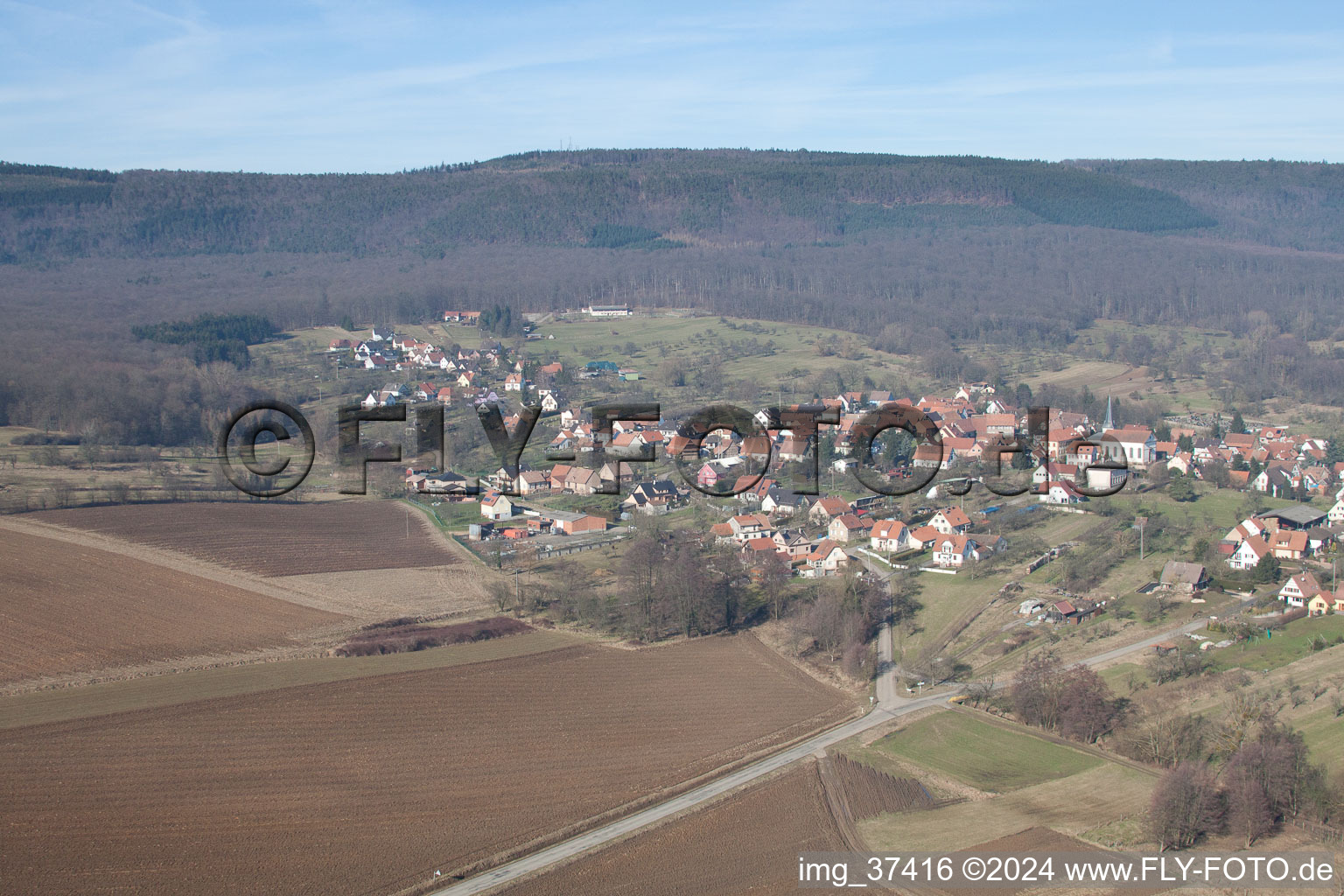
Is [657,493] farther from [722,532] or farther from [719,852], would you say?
[719,852]

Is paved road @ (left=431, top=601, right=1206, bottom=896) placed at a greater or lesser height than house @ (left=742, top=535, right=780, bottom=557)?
lesser

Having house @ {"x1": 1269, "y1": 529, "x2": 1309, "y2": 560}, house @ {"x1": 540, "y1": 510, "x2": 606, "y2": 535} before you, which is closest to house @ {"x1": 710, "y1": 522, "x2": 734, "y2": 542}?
house @ {"x1": 540, "y1": 510, "x2": 606, "y2": 535}

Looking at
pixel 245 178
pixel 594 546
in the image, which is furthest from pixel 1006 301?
pixel 245 178

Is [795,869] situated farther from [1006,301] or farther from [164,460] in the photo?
[1006,301]

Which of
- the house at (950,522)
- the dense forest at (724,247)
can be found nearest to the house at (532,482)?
the house at (950,522)

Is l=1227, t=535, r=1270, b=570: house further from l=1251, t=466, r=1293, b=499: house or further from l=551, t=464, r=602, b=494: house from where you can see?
l=551, t=464, r=602, b=494: house

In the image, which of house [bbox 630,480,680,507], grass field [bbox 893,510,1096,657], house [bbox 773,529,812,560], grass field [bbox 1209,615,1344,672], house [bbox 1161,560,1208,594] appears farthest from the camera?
house [bbox 630,480,680,507]
